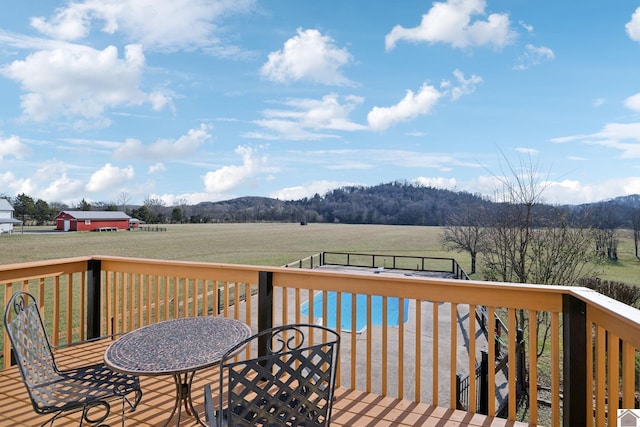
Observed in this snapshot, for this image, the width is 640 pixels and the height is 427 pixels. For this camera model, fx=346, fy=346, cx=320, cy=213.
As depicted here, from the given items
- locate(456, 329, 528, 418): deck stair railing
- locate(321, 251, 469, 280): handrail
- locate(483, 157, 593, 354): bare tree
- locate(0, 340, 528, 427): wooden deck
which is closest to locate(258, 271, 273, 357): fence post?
locate(0, 340, 528, 427): wooden deck

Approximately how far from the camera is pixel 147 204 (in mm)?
23266

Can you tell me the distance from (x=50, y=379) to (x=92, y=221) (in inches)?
805

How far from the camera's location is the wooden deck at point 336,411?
2189mm

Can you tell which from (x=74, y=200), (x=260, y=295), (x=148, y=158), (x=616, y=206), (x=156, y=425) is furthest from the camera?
(x=148, y=158)

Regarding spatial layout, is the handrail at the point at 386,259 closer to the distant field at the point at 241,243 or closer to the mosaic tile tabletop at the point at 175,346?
the distant field at the point at 241,243

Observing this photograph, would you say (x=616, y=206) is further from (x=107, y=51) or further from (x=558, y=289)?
(x=107, y=51)

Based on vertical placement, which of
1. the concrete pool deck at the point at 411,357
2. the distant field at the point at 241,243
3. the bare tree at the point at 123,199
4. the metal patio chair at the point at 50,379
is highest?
the bare tree at the point at 123,199

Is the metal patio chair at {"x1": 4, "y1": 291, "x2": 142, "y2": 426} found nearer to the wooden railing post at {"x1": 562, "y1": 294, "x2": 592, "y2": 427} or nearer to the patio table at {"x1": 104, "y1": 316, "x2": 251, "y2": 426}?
the patio table at {"x1": 104, "y1": 316, "x2": 251, "y2": 426}

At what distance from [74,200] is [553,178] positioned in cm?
1926

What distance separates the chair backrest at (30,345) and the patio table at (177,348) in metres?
0.36

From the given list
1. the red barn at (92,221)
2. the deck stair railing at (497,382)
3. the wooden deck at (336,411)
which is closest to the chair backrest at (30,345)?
the wooden deck at (336,411)

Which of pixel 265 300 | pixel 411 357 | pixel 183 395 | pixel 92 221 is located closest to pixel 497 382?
pixel 411 357

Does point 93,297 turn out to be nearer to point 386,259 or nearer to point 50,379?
point 50,379

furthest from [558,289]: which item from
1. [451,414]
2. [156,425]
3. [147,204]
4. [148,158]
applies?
[147,204]
